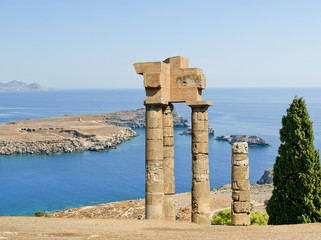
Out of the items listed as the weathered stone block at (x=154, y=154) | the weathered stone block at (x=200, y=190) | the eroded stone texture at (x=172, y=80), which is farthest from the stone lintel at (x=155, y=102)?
the weathered stone block at (x=200, y=190)

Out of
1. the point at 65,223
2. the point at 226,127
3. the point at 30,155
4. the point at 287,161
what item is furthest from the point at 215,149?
the point at 65,223

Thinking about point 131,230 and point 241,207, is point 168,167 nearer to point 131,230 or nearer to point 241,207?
point 241,207

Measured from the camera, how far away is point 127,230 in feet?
57.3

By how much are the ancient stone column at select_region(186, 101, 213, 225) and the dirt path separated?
1262 millimetres

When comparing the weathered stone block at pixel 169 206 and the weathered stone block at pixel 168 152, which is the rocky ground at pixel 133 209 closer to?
the weathered stone block at pixel 169 206

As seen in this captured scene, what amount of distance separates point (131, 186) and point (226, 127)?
289 feet

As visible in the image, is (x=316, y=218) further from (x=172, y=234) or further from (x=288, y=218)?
(x=172, y=234)

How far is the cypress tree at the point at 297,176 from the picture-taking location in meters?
27.5

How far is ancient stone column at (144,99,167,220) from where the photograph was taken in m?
20.5

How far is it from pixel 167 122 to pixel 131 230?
6329 mm

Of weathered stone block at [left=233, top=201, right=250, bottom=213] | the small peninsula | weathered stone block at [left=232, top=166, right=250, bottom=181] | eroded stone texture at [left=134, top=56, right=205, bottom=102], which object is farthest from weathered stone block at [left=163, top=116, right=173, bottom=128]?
the small peninsula

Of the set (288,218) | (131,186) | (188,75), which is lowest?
(131,186)

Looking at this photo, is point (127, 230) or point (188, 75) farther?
point (188, 75)

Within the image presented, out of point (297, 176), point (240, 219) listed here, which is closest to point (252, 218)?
point (297, 176)
